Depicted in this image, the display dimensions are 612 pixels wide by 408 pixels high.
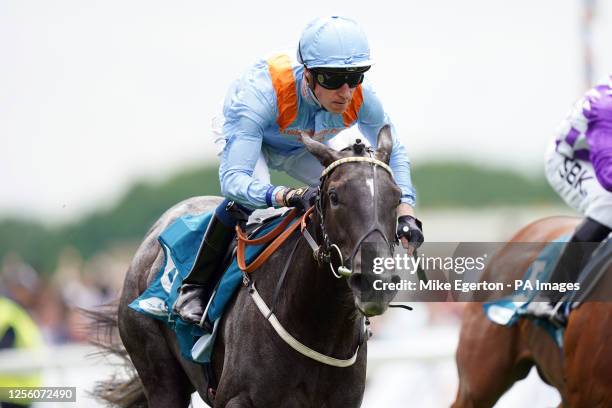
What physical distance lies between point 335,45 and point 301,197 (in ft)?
2.16

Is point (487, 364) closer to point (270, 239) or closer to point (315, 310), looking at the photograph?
point (270, 239)

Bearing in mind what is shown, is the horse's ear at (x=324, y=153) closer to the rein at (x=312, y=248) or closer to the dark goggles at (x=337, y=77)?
the rein at (x=312, y=248)

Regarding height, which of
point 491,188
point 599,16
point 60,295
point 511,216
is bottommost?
point 491,188

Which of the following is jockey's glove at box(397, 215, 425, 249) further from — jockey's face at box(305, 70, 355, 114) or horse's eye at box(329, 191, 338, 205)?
jockey's face at box(305, 70, 355, 114)

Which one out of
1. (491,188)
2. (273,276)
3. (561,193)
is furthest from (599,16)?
(491,188)

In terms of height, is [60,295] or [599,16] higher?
[599,16]

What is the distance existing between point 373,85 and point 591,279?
61.9 inches

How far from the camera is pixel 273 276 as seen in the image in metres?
5.00

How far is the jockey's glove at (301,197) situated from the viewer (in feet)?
14.9

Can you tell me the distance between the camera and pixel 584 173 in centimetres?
631

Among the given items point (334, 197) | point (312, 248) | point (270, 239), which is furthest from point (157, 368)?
point (334, 197)

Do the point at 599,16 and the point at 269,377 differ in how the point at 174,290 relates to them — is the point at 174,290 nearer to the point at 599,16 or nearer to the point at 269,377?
the point at 269,377

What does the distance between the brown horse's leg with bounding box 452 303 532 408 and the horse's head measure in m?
2.82

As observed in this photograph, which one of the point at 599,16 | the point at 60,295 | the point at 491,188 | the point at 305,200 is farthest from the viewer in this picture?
the point at 491,188
